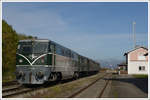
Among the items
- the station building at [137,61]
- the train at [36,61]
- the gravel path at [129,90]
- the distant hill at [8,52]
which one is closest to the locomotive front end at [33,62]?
the train at [36,61]

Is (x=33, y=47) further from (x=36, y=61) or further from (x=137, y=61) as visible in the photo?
(x=137, y=61)

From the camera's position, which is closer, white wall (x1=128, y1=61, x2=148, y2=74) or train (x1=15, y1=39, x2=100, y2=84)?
train (x1=15, y1=39, x2=100, y2=84)

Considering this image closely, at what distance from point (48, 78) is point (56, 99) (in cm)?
626

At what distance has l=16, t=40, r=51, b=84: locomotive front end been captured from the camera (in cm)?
1794

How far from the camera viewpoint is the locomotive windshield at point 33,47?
1861cm

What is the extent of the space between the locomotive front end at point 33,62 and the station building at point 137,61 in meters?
38.2

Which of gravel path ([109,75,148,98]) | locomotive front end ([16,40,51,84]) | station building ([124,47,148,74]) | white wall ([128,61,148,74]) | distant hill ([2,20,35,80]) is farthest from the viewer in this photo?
station building ([124,47,148,74])

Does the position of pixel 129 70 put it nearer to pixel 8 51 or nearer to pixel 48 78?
pixel 8 51

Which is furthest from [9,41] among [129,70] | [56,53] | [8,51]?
[129,70]

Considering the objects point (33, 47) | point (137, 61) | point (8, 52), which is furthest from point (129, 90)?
point (137, 61)

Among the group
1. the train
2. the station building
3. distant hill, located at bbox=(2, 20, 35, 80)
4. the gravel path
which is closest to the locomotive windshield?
the train

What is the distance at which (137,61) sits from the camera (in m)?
54.5

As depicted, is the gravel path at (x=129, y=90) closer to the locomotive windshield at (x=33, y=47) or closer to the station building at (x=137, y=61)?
the locomotive windshield at (x=33, y=47)

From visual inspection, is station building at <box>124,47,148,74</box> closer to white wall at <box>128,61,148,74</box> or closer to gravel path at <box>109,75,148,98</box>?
white wall at <box>128,61,148,74</box>
